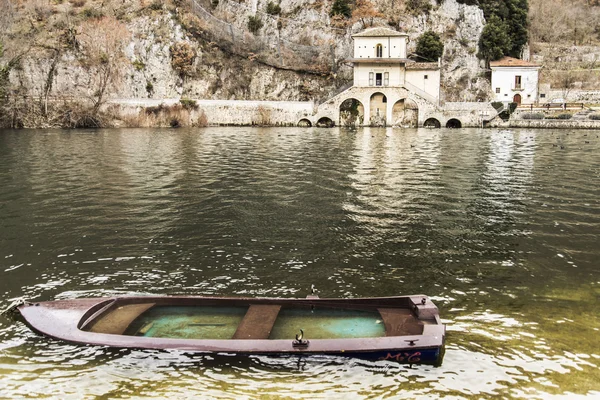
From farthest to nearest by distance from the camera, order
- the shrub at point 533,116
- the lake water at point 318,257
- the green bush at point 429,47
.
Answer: the green bush at point 429,47, the shrub at point 533,116, the lake water at point 318,257

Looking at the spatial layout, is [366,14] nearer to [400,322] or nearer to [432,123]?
[432,123]

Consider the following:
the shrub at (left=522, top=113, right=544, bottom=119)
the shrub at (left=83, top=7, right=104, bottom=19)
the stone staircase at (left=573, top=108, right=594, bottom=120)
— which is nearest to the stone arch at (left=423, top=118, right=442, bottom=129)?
the shrub at (left=522, top=113, right=544, bottom=119)

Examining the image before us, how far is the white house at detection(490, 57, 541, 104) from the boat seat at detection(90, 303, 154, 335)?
79504 mm

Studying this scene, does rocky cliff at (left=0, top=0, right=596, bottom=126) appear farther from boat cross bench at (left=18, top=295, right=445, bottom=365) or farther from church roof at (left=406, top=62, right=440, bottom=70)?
boat cross bench at (left=18, top=295, right=445, bottom=365)

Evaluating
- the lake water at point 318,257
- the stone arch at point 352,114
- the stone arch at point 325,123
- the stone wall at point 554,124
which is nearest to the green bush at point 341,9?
the stone arch at point 352,114

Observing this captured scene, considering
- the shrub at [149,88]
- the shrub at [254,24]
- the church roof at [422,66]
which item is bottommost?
the shrub at [149,88]

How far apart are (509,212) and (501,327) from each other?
34.8ft

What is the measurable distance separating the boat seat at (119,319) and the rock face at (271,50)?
7056 centimetres

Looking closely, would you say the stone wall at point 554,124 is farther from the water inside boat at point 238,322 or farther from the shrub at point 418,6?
the water inside boat at point 238,322

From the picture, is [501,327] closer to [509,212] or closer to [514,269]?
[514,269]

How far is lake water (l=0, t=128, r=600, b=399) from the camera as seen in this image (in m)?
8.59

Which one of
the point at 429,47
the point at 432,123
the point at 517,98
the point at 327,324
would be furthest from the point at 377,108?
the point at 327,324

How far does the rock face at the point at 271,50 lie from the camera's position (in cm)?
7756

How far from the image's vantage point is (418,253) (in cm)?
1517
